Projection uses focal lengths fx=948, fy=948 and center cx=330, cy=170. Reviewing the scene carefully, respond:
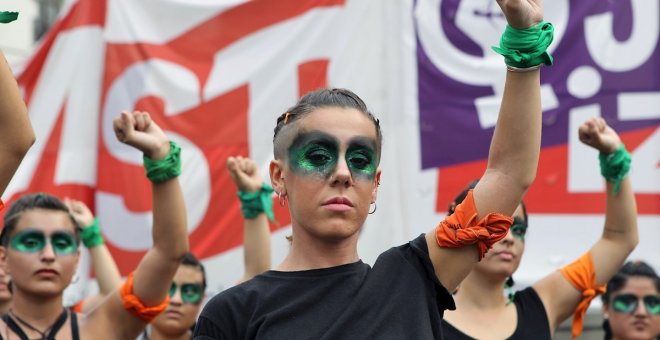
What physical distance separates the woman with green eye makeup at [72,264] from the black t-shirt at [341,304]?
1.31m

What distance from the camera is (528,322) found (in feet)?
Answer: 12.3

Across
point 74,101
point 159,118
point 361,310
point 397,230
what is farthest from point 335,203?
point 74,101

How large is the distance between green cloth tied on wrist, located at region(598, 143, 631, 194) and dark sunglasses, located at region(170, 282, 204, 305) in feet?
7.68

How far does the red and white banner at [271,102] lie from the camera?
5773 millimetres

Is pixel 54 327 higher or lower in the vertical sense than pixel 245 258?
lower

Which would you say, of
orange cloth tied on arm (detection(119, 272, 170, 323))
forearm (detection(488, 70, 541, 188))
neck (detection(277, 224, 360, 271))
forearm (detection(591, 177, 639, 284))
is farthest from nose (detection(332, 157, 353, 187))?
forearm (detection(591, 177, 639, 284))

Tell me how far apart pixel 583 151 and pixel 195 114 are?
8.97 feet

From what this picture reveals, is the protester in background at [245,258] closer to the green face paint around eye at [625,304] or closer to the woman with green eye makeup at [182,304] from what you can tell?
the woman with green eye makeup at [182,304]

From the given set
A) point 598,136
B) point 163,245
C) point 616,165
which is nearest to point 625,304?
point 616,165

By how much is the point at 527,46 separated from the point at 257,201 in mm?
2481

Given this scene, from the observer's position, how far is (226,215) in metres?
6.68

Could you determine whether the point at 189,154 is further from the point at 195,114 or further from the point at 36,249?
the point at 36,249

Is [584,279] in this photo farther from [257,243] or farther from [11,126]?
[11,126]

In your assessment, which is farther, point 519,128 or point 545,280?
point 545,280
